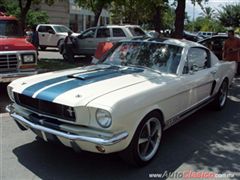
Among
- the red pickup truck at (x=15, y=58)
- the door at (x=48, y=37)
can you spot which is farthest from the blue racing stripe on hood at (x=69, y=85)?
the door at (x=48, y=37)

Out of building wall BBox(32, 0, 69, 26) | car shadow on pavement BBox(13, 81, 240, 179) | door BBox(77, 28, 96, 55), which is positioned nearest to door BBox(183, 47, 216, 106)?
car shadow on pavement BBox(13, 81, 240, 179)

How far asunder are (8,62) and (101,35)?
8.86 metres

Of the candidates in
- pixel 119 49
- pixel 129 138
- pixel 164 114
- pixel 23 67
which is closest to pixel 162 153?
pixel 164 114

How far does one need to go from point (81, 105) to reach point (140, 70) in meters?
1.65

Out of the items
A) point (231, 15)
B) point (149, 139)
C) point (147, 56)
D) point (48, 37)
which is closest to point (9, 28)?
point (147, 56)

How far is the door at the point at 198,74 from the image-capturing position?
5.34 m

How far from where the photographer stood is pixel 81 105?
3.71 metres

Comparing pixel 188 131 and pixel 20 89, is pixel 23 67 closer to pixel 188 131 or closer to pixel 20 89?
pixel 20 89

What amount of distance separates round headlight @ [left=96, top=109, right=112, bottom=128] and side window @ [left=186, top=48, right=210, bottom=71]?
2162mm

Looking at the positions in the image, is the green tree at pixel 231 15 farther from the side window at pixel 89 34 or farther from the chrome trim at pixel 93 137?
the chrome trim at pixel 93 137

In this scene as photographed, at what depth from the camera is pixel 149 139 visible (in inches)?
175

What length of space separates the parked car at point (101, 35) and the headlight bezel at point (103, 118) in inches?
449

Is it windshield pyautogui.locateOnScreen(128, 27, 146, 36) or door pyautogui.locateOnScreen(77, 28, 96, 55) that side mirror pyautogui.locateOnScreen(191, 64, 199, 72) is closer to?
windshield pyautogui.locateOnScreen(128, 27, 146, 36)

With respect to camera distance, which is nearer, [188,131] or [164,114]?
[164,114]
